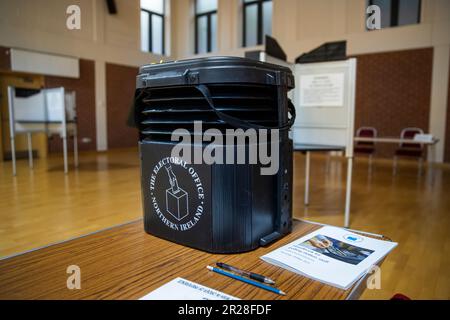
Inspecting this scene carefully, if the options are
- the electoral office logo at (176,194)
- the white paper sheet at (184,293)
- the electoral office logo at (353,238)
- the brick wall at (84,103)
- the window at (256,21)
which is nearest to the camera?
the white paper sheet at (184,293)

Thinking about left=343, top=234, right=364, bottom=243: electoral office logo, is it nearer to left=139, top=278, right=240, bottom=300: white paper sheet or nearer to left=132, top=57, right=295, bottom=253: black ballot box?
left=132, top=57, right=295, bottom=253: black ballot box

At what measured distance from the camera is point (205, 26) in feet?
28.8

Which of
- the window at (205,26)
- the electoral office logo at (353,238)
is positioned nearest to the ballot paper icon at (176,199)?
the electoral office logo at (353,238)

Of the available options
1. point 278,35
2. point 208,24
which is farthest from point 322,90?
point 208,24

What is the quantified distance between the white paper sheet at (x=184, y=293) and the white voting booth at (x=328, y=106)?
2.08 m

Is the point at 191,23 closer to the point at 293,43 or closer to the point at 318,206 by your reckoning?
the point at 293,43

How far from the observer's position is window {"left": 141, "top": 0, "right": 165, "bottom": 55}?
810 centimetres

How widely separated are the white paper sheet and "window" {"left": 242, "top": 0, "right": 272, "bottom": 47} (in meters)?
8.06

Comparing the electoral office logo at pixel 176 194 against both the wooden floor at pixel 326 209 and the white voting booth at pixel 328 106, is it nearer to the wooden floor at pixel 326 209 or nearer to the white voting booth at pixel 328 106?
the wooden floor at pixel 326 209

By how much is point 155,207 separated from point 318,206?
277 centimetres

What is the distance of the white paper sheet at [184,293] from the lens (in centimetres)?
48

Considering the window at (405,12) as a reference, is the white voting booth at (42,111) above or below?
below

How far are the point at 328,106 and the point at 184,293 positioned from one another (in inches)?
93.0

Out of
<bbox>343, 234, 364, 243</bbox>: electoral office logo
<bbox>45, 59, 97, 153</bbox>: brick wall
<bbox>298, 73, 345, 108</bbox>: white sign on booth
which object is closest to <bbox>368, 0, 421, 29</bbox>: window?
<bbox>298, 73, 345, 108</bbox>: white sign on booth
